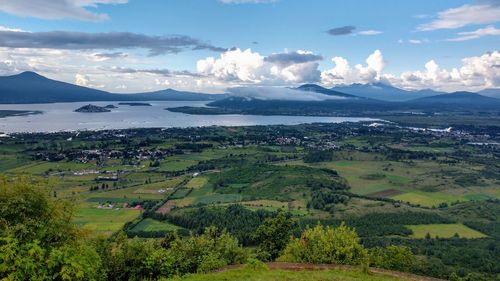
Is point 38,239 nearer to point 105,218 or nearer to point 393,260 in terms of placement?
point 393,260

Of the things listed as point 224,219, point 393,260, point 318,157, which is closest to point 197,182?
point 224,219

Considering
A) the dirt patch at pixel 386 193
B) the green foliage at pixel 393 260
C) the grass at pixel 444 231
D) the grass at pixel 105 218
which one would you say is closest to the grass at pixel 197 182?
the grass at pixel 105 218

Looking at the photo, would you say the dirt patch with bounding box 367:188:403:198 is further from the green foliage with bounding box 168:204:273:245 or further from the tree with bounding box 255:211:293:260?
the tree with bounding box 255:211:293:260

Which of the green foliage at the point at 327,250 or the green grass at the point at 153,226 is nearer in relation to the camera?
the green foliage at the point at 327,250

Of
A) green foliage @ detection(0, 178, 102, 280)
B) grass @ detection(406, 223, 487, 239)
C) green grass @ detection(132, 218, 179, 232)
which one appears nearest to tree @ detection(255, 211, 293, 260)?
green foliage @ detection(0, 178, 102, 280)

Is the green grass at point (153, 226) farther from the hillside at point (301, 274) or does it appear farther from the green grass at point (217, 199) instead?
the hillside at point (301, 274)

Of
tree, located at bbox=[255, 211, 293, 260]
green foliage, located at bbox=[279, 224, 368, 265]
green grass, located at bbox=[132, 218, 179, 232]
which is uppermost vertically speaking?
green foliage, located at bbox=[279, 224, 368, 265]
